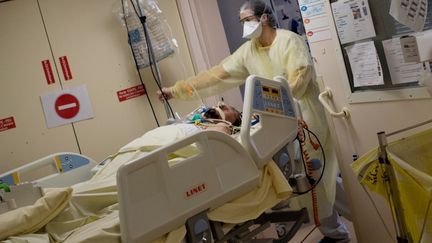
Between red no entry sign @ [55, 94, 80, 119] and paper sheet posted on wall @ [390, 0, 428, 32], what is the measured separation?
223 cm

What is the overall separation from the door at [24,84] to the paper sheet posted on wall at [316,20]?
5.80 ft

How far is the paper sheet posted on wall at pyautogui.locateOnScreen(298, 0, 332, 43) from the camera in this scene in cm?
244

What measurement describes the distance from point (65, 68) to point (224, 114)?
4.06ft

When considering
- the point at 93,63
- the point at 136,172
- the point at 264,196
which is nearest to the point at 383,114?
the point at 264,196

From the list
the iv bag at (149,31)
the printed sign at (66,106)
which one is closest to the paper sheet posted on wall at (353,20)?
the iv bag at (149,31)

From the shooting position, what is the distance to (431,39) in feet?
5.96

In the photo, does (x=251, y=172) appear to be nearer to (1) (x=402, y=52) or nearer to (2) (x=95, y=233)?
(2) (x=95, y=233)

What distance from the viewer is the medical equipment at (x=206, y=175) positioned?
1.54 meters

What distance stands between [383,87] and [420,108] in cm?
23

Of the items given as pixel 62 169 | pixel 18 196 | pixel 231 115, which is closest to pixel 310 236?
pixel 231 115

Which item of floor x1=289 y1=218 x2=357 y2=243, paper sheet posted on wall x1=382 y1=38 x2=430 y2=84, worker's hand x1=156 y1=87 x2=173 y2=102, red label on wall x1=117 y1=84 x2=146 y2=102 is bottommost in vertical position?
floor x1=289 y1=218 x2=357 y2=243

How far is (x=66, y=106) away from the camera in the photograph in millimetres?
3281

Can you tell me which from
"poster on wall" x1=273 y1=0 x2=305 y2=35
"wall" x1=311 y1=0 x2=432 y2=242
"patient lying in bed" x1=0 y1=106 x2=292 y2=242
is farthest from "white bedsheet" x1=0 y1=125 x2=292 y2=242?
"poster on wall" x1=273 y1=0 x2=305 y2=35

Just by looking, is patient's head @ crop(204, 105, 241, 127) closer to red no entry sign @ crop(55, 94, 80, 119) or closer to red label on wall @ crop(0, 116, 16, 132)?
red no entry sign @ crop(55, 94, 80, 119)
